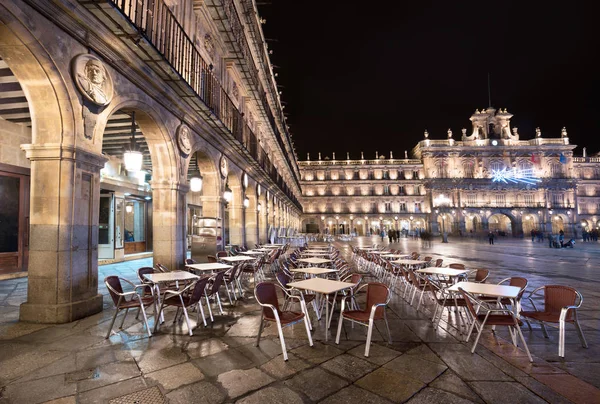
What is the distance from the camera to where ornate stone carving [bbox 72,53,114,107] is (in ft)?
14.0

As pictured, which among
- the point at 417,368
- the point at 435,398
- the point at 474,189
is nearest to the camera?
the point at 435,398

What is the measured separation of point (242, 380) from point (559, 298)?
376cm

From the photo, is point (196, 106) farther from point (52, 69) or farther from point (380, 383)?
point (380, 383)

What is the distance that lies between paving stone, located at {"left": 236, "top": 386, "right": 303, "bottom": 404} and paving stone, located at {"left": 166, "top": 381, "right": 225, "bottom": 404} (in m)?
Result: 0.21

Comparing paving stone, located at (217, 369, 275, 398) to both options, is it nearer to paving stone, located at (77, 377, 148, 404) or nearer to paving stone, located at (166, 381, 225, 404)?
paving stone, located at (166, 381, 225, 404)

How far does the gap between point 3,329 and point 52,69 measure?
11.0ft

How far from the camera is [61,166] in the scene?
4.18m

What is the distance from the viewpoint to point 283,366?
122 inches

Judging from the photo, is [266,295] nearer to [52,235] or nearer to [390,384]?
[390,384]

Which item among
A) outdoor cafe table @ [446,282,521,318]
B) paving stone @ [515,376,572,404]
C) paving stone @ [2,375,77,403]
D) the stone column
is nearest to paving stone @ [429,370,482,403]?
paving stone @ [515,376,572,404]

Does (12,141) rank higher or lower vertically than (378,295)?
higher

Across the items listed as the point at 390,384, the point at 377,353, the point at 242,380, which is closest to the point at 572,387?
the point at 390,384

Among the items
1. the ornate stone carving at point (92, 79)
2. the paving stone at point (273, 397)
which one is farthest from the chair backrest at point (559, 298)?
the ornate stone carving at point (92, 79)

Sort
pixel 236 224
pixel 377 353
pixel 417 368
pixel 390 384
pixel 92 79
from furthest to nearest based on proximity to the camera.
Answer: pixel 236 224 < pixel 92 79 < pixel 377 353 < pixel 417 368 < pixel 390 384
